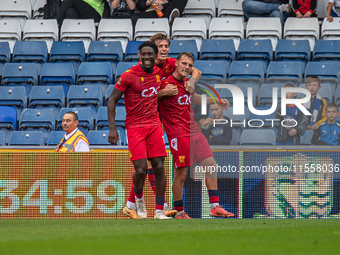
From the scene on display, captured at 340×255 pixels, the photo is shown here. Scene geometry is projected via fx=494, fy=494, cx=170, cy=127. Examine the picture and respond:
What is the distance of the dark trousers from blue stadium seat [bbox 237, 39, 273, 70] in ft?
12.4

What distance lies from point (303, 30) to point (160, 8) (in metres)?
3.13

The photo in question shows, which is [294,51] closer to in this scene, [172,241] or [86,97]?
[86,97]

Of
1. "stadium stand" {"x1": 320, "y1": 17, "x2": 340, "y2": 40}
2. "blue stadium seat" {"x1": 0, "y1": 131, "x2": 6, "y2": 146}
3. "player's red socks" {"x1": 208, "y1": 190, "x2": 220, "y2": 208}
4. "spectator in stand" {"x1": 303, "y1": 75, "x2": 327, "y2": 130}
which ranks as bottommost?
"player's red socks" {"x1": 208, "y1": 190, "x2": 220, "y2": 208}

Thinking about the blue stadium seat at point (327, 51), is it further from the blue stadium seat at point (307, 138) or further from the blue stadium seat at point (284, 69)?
the blue stadium seat at point (307, 138)

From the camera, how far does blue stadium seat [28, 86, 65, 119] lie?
9148 mm

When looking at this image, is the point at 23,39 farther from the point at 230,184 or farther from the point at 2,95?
the point at 230,184

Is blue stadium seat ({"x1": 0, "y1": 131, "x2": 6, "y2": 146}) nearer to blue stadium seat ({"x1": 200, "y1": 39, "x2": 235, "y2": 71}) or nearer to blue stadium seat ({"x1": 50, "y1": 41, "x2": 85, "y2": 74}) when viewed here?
blue stadium seat ({"x1": 50, "y1": 41, "x2": 85, "y2": 74})

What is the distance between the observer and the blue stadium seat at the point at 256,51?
9789mm

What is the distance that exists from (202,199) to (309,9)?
6073 mm

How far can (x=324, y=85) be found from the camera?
5641 mm

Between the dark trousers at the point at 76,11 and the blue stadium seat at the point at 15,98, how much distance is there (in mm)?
2638

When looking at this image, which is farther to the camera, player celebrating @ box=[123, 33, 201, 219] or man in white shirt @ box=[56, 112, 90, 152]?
man in white shirt @ box=[56, 112, 90, 152]

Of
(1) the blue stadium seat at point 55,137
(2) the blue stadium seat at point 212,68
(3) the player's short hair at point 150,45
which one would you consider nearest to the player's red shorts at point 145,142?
(3) the player's short hair at point 150,45

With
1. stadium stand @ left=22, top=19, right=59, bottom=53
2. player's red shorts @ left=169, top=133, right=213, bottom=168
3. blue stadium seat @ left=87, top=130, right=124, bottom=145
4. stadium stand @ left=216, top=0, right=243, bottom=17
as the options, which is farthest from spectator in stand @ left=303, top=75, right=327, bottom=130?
stadium stand @ left=22, top=19, right=59, bottom=53
